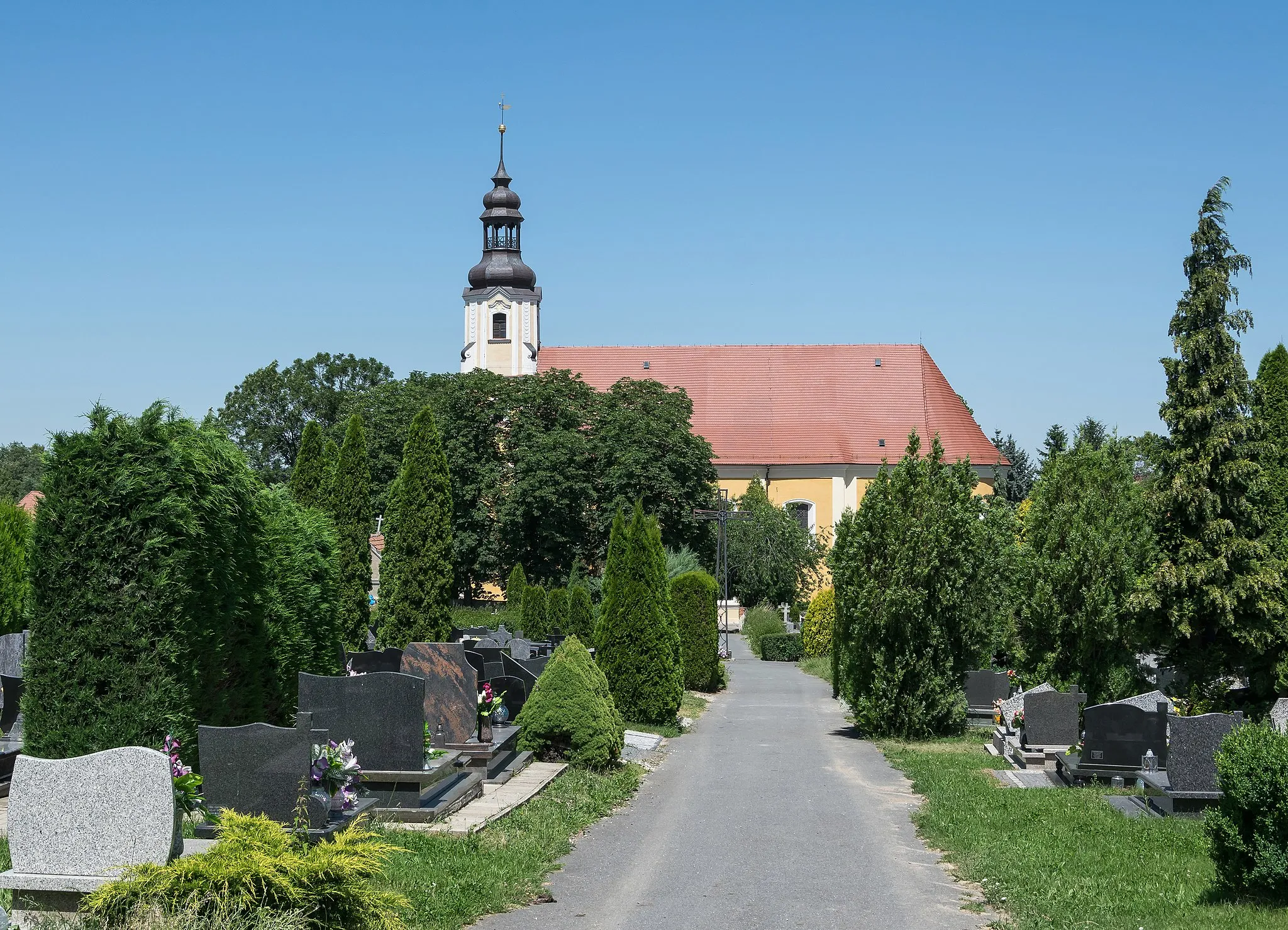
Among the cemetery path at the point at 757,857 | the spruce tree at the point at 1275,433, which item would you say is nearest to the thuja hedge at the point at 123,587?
the cemetery path at the point at 757,857

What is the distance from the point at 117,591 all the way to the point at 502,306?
54791mm

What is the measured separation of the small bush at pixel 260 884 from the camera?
5938 millimetres

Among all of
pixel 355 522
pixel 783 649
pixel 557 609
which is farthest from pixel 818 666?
pixel 355 522

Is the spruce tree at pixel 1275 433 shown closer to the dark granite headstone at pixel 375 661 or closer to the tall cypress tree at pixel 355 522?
the dark granite headstone at pixel 375 661

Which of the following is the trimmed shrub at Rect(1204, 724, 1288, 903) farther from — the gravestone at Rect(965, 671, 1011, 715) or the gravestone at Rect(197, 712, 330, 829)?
the gravestone at Rect(965, 671, 1011, 715)

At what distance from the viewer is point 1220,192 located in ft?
53.1

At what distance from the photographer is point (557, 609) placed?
1426 inches

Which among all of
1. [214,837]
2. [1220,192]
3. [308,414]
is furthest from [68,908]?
[308,414]

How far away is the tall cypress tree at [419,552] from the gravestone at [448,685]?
312 inches

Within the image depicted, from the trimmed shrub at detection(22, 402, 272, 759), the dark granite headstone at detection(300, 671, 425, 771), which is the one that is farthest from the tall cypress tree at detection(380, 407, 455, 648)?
the trimmed shrub at detection(22, 402, 272, 759)

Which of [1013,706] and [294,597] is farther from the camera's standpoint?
[1013,706]

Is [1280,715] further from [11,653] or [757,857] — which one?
[11,653]

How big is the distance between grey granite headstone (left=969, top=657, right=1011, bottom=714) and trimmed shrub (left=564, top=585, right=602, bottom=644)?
12.5 m

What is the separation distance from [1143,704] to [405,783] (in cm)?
922
